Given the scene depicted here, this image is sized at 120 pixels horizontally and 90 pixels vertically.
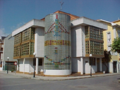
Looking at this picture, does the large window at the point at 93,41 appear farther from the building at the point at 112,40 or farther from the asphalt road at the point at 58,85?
the asphalt road at the point at 58,85

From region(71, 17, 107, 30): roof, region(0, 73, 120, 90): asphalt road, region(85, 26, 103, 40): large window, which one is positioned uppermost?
region(71, 17, 107, 30): roof

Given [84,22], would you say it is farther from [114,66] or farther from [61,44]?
[114,66]

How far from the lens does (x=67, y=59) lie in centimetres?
2778

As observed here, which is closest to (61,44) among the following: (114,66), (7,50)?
(114,66)

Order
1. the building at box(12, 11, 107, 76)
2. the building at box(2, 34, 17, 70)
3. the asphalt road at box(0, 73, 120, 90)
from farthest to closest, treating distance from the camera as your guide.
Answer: the building at box(2, 34, 17, 70) < the building at box(12, 11, 107, 76) < the asphalt road at box(0, 73, 120, 90)

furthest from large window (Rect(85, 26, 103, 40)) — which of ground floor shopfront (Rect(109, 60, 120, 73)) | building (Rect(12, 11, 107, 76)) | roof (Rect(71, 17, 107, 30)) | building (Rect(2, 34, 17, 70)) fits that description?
building (Rect(2, 34, 17, 70))

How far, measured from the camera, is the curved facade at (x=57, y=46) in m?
26.9

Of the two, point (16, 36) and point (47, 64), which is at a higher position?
point (16, 36)

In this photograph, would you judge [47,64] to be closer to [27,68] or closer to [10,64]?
[27,68]

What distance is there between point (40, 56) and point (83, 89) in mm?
19233

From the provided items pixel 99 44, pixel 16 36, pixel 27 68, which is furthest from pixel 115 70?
pixel 16 36

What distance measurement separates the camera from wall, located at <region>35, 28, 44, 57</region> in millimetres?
30800

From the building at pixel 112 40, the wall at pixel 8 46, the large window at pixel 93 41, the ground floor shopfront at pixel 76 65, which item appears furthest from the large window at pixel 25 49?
the building at pixel 112 40

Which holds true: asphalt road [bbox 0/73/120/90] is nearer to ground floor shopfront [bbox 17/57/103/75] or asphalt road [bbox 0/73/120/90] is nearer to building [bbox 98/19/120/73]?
ground floor shopfront [bbox 17/57/103/75]
